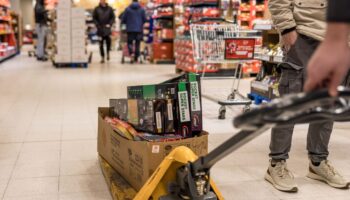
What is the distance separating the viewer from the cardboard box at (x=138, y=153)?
237 cm

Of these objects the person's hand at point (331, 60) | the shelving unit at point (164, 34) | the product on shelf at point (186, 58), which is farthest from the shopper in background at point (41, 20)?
the person's hand at point (331, 60)

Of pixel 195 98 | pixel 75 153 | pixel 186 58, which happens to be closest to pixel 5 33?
pixel 186 58

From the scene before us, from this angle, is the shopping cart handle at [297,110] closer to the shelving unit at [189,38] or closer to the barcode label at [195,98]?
the barcode label at [195,98]

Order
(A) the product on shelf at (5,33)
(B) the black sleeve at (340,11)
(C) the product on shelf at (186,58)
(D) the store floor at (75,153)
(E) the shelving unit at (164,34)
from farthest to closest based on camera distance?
(A) the product on shelf at (5,33) < (E) the shelving unit at (164,34) < (C) the product on shelf at (186,58) < (D) the store floor at (75,153) < (B) the black sleeve at (340,11)

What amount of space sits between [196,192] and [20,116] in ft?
11.1

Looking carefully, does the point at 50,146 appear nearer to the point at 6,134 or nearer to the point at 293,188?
the point at 6,134

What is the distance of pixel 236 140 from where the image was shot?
152cm

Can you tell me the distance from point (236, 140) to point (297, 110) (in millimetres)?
371

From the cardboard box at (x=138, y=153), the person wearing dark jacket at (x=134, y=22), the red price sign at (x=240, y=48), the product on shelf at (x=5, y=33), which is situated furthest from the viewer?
the person wearing dark jacket at (x=134, y=22)

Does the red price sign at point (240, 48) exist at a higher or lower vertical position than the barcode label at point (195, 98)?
higher

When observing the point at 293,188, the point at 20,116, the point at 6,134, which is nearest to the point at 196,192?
the point at 293,188

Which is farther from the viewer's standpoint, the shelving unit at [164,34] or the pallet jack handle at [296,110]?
the shelving unit at [164,34]

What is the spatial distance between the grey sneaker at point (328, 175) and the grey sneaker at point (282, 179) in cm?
23

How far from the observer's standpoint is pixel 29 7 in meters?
30.0
